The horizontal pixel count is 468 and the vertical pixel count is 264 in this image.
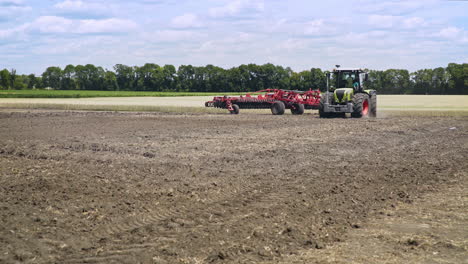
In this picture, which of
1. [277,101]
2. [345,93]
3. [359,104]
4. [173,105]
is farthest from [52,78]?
[359,104]

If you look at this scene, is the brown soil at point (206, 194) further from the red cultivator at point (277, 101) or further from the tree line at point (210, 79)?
the tree line at point (210, 79)

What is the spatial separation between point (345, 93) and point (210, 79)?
69.2 m

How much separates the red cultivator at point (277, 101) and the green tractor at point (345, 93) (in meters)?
3.19

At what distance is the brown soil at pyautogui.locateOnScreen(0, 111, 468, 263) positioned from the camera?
5.78 meters

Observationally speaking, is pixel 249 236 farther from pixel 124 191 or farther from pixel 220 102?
pixel 220 102

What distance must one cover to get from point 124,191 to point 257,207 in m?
2.27

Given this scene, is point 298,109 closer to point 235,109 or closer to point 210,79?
point 235,109

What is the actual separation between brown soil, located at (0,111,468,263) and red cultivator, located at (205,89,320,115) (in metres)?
14.1

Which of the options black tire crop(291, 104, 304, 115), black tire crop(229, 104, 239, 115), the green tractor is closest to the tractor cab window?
the green tractor

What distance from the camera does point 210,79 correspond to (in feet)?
309

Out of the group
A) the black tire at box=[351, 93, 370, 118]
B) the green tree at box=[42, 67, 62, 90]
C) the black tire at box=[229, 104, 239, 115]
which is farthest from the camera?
the green tree at box=[42, 67, 62, 90]

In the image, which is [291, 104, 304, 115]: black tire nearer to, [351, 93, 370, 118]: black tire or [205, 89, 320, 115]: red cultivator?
[205, 89, 320, 115]: red cultivator

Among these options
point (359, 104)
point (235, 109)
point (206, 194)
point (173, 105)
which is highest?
point (359, 104)

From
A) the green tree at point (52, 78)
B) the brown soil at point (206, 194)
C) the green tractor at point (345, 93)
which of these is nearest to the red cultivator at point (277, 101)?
the green tractor at point (345, 93)
